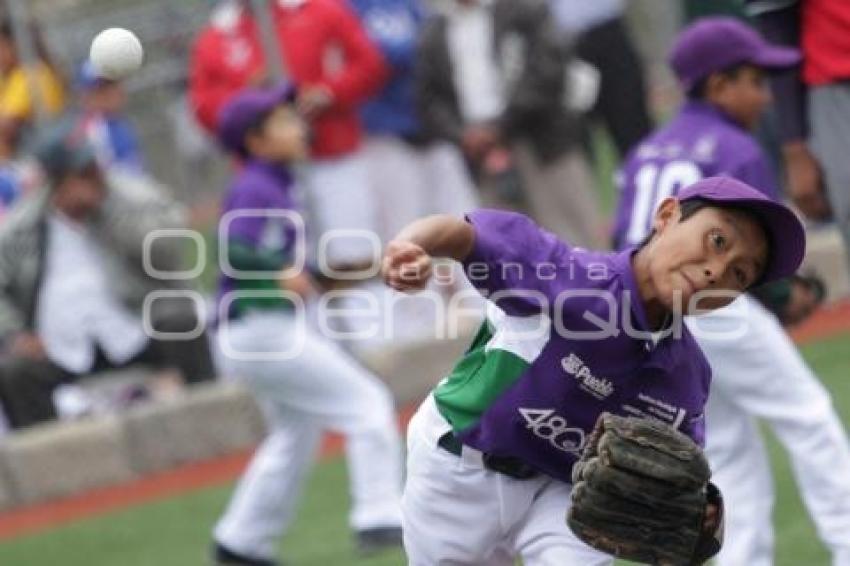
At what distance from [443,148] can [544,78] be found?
0.64m

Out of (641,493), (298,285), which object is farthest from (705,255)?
(298,285)

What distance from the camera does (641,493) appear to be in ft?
14.6

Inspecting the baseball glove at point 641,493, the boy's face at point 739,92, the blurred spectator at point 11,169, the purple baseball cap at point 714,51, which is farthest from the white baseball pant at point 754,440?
the blurred spectator at point 11,169

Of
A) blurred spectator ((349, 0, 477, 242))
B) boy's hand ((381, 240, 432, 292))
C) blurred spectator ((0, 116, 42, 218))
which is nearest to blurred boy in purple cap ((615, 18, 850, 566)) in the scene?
boy's hand ((381, 240, 432, 292))

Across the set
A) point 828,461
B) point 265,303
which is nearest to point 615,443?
point 828,461

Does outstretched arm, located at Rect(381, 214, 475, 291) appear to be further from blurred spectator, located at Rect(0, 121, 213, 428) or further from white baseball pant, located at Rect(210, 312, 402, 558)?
blurred spectator, located at Rect(0, 121, 213, 428)

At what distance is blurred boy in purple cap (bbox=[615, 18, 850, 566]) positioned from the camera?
20.5 feet

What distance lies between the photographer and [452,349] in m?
10.3

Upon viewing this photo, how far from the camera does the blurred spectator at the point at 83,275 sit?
10.1 metres

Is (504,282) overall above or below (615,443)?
above

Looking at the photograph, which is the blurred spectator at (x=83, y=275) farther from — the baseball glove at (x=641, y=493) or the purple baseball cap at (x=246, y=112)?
the baseball glove at (x=641, y=493)

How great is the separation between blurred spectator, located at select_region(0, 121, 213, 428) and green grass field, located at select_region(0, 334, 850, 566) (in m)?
1.08

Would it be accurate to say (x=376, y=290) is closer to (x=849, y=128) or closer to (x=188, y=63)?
(x=849, y=128)

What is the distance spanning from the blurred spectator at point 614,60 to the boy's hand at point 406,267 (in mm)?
7546
